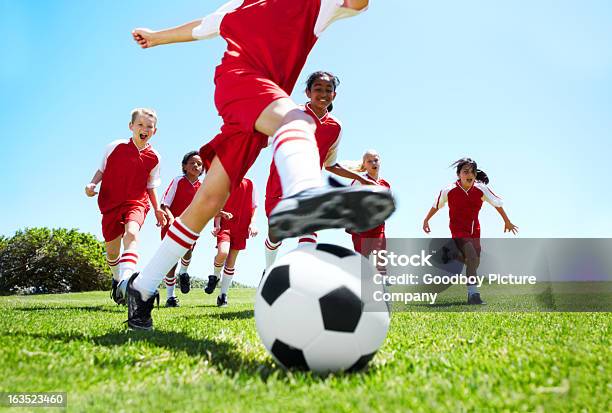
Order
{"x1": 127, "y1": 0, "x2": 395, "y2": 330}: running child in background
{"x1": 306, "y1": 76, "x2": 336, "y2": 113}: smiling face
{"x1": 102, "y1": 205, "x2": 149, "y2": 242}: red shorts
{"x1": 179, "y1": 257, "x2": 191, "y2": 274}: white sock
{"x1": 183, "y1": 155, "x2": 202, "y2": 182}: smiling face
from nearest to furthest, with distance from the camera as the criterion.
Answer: {"x1": 127, "y1": 0, "x2": 395, "y2": 330}: running child in background → {"x1": 306, "y1": 76, "x2": 336, "y2": 113}: smiling face → {"x1": 102, "y1": 205, "x2": 149, "y2": 242}: red shorts → {"x1": 183, "y1": 155, "x2": 202, "y2": 182}: smiling face → {"x1": 179, "y1": 257, "x2": 191, "y2": 274}: white sock

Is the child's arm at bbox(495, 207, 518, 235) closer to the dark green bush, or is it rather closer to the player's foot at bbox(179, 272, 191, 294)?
the player's foot at bbox(179, 272, 191, 294)

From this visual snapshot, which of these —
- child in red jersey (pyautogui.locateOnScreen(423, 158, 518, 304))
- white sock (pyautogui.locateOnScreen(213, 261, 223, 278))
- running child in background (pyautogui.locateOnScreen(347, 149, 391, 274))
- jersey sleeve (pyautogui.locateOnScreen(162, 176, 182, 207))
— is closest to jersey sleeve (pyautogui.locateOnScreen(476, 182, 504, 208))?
child in red jersey (pyautogui.locateOnScreen(423, 158, 518, 304))

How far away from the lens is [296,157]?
2537 millimetres

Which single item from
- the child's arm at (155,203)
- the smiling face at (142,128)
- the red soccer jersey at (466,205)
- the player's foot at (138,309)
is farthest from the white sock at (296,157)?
the red soccer jersey at (466,205)

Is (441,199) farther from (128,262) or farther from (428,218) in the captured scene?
(128,262)

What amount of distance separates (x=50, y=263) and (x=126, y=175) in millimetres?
12800

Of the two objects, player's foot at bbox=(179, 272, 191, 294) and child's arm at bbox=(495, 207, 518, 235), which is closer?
child's arm at bbox=(495, 207, 518, 235)

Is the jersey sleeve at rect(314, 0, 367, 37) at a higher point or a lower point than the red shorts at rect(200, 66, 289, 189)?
higher

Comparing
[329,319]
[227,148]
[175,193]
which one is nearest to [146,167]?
[175,193]

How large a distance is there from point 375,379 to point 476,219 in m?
7.40

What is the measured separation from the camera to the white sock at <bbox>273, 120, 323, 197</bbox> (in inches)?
96.2

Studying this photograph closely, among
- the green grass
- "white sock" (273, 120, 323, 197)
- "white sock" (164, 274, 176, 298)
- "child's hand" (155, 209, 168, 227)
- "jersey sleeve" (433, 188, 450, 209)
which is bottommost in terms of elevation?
the green grass

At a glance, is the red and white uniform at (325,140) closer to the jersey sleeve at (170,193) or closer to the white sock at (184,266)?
the jersey sleeve at (170,193)

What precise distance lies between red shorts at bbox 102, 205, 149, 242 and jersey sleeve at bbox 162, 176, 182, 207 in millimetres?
1839
